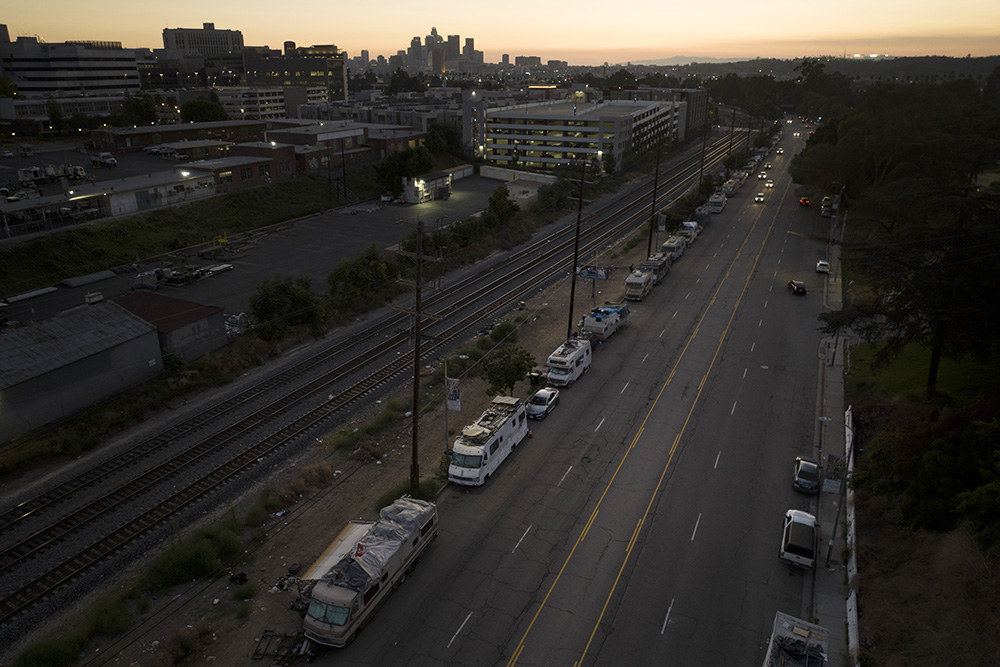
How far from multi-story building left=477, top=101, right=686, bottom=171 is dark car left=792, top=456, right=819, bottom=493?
80112mm

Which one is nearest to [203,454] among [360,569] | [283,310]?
[360,569]

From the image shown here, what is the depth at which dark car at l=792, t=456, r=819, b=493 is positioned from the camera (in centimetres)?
2358

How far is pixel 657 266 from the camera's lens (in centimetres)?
4944

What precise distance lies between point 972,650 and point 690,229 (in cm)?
5156

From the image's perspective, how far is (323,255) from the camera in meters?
56.9

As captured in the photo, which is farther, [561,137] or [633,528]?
[561,137]

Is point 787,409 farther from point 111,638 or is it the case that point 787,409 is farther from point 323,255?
point 323,255

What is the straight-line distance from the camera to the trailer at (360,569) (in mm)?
16484

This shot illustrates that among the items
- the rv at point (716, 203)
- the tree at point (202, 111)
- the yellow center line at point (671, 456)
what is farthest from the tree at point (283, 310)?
the tree at point (202, 111)

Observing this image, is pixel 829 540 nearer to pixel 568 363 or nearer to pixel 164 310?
pixel 568 363

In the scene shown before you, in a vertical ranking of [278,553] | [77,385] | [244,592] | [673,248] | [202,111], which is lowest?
[278,553]

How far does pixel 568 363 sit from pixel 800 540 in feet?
48.8

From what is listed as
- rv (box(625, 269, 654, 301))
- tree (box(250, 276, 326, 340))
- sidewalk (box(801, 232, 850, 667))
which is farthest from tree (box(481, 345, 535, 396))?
rv (box(625, 269, 654, 301))

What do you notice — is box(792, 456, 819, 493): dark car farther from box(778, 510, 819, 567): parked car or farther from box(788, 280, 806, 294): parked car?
box(788, 280, 806, 294): parked car
